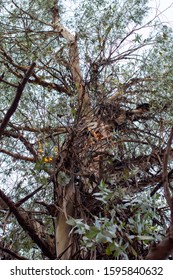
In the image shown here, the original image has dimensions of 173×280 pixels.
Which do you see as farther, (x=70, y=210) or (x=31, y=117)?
(x=31, y=117)

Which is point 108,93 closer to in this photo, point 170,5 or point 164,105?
point 164,105

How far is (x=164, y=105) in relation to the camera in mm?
3131

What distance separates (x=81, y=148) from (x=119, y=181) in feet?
1.17

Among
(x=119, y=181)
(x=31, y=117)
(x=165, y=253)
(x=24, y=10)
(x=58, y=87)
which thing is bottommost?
(x=165, y=253)

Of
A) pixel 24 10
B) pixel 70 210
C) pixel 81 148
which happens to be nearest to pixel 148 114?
pixel 81 148

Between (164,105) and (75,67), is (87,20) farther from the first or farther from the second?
(164,105)

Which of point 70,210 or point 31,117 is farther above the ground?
point 31,117

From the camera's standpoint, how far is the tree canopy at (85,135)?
5.69ft

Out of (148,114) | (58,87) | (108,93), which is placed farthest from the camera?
(58,87)

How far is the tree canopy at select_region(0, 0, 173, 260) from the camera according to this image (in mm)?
1733

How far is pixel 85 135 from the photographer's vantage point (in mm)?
2533

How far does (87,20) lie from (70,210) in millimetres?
2355

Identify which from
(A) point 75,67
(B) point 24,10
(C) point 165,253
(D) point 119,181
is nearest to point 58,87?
(A) point 75,67

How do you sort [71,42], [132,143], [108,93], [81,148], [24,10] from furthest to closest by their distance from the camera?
[24,10]
[71,42]
[108,93]
[132,143]
[81,148]
